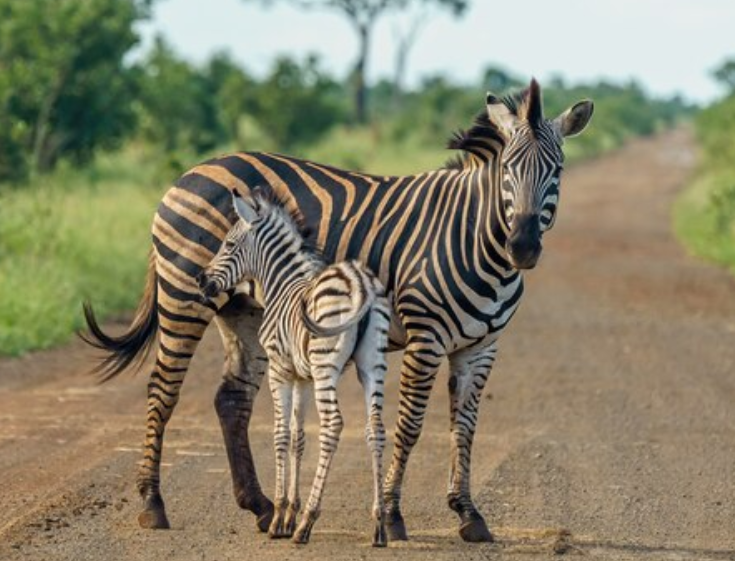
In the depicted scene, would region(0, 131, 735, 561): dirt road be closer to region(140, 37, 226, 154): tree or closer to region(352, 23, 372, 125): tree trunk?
region(140, 37, 226, 154): tree

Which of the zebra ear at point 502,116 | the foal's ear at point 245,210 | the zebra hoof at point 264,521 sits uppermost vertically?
the zebra ear at point 502,116

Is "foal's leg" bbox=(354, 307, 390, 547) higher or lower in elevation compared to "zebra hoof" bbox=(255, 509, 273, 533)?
higher

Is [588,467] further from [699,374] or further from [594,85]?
[594,85]

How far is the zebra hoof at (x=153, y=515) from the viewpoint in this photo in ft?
25.0

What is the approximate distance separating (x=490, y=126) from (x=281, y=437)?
67.5 inches

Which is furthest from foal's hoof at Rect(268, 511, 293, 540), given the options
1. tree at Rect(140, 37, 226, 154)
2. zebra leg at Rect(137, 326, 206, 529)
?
tree at Rect(140, 37, 226, 154)

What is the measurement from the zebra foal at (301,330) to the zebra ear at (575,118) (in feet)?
3.88

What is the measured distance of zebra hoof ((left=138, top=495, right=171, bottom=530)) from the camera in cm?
761

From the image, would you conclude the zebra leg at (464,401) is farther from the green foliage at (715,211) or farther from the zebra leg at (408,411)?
the green foliage at (715,211)

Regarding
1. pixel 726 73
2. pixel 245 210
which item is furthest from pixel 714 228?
pixel 726 73

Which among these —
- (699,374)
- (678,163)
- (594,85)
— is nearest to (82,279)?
(699,374)

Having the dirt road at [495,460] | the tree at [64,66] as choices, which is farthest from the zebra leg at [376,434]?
the tree at [64,66]

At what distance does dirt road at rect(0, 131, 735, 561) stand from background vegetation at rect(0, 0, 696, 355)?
6.72 feet

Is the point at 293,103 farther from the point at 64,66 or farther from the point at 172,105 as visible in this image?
the point at 64,66
